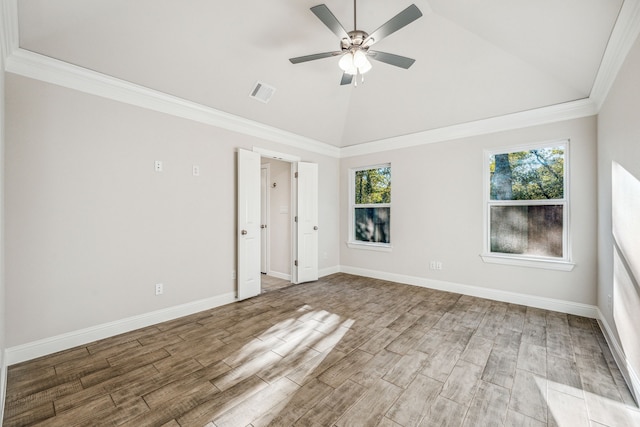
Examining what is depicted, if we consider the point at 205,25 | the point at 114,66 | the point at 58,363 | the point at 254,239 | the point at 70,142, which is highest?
the point at 205,25

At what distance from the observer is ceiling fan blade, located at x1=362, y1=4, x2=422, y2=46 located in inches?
78.4

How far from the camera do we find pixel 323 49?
3.34 meters

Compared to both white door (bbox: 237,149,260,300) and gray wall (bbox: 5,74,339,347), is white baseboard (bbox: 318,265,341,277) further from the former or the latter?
gray wall (bbox: 5,74,339,347)

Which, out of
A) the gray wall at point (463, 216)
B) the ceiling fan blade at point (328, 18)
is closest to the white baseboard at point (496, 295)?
the gray wall at point (463, 216)

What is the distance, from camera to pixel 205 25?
2.73m

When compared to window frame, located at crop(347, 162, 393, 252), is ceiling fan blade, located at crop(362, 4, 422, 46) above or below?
above

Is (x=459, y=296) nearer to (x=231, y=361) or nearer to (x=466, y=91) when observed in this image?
(x=466, y=91)

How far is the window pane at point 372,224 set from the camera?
5211 millimetres

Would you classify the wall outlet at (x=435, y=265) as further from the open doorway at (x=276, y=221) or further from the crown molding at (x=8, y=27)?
the crown molding at (x=8, y=27)

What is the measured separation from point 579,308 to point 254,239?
170 inches

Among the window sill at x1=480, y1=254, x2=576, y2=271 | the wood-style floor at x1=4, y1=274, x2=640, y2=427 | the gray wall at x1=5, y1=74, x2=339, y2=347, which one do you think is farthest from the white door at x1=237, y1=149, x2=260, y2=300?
the window sill at x1=480, y1=254, x2=576, y2=271

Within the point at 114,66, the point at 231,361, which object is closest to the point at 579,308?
the point at 231,361

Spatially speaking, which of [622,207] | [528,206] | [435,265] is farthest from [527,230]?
[622,207]

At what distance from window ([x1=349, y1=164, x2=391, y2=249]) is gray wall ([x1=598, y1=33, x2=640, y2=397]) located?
2.82 metres
